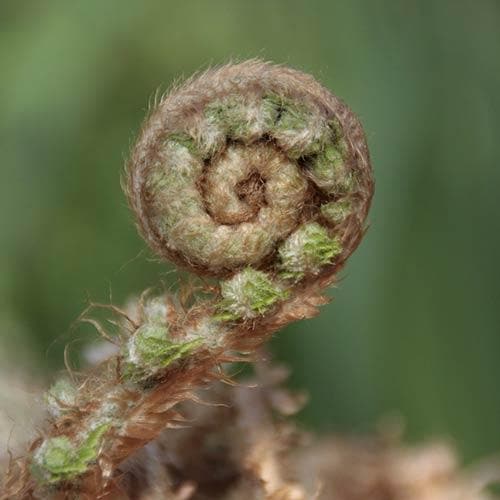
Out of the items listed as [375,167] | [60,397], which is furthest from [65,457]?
[375,167]

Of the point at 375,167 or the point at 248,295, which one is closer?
the point at 248,295

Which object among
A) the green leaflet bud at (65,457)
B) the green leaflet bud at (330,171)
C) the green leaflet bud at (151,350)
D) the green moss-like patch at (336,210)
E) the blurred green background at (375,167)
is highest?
the blurred green background at (375,167)

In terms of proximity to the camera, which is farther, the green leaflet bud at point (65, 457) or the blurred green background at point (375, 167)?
the blurred green background at point (375, 167)

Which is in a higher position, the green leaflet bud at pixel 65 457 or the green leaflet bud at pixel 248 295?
the green leaflet bud at pixel 248 295

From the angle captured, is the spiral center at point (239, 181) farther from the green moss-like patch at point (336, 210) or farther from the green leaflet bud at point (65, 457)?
the green leaflet bud at point (65, 457)

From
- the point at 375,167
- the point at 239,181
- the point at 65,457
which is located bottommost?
the point at 65,457

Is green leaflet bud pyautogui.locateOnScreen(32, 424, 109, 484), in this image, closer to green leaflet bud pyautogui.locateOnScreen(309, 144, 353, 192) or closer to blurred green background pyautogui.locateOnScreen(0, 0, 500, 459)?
green leaflet bud pyautogui.locateOnScreen(309, 144, 353, 192)

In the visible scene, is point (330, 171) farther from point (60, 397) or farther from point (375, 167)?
point (375, 167)

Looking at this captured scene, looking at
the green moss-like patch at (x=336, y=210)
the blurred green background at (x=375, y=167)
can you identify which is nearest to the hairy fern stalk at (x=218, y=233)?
the green moss-like patch at (x=336, y=210)
